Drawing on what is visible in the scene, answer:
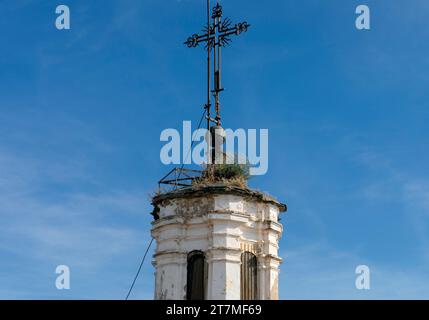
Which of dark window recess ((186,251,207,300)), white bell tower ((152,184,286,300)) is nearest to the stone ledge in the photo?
white bell tower ((152,184,286,300))

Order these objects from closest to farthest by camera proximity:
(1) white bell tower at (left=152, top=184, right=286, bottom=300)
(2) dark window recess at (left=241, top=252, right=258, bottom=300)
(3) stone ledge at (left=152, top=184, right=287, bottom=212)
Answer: (1) white bell tower at (left=152, top=184, right=286, bottom=300)
(2) dark window recess at (left=241, top=252, right=258, bottom=300)
(3) stone ledge at (left=152, top=184, right=287, bottom=212)

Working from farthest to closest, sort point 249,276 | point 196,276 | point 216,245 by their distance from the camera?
point 249,276 → point 196,276 → point 216,245

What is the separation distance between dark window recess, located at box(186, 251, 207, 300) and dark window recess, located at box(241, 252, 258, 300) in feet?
3.48

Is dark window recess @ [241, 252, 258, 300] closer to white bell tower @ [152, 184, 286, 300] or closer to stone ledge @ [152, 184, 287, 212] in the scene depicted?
white bell tower @ [152, 184, 286, 300]

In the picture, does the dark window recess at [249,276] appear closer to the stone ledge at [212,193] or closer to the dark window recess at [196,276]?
the dark window recess at [196,276]

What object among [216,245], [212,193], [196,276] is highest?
[212,193]

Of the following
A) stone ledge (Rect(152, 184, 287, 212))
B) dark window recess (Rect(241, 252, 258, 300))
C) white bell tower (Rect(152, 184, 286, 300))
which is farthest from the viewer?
stone ledge (Rect(152, 184, 287, 212))

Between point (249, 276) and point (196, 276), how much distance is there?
1453mm

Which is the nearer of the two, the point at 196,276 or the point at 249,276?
the point at 196,276

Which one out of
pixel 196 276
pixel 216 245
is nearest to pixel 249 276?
pixel 216 245

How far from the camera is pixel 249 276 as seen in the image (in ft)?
65.4

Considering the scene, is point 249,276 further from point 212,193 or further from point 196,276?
point 212,193

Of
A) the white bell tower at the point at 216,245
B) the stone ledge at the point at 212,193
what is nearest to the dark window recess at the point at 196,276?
the white bell tower at the point at 216,245

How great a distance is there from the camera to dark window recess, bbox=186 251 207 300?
64.4ft
